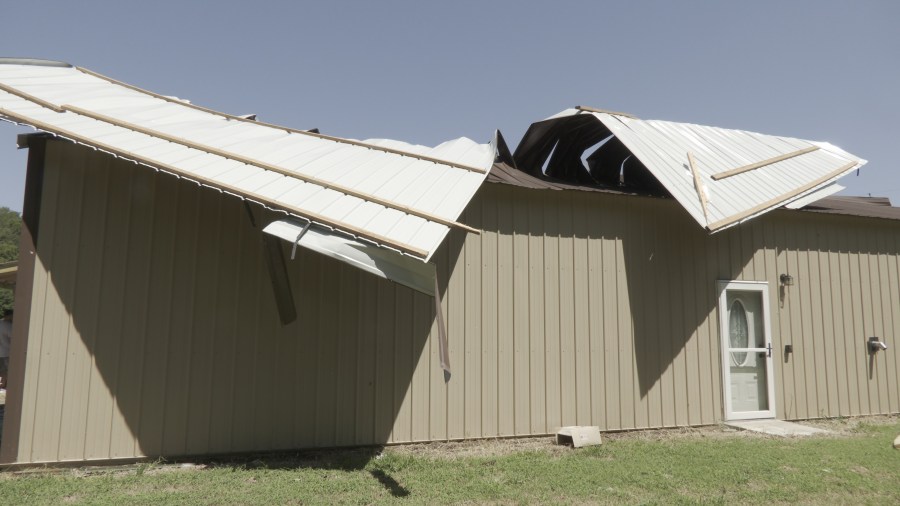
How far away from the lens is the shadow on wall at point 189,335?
16.6 feet

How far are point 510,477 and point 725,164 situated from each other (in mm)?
5240

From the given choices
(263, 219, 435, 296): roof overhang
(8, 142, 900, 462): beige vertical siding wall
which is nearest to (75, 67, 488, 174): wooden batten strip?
(8, 142, 900, 462): beige vertical siding wall

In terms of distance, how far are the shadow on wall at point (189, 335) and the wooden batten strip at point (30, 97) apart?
35 centimetres

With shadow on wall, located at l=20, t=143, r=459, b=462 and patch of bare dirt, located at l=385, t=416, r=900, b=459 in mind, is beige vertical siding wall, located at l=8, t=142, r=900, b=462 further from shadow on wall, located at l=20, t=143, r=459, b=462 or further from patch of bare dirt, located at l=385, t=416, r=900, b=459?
patch of bare dirt, located at l=385, t=416, r=900, b=459

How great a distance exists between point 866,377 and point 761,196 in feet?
10.5

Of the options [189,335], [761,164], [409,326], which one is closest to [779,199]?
[761,164]

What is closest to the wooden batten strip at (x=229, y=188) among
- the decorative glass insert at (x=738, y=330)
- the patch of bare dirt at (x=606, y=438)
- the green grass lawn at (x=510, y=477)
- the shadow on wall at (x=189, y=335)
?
the shadow on wall at (x=189, y=335)

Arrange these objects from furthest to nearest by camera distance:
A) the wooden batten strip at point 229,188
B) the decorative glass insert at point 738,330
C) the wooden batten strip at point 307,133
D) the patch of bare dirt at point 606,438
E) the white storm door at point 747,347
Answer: the decorative glass insert at point 738,330, the white storm door at point 747,347, the wooden batten strip at point 307,133, the patch of bare dirt at point 606,438, the wooden batten strip at point 229,188

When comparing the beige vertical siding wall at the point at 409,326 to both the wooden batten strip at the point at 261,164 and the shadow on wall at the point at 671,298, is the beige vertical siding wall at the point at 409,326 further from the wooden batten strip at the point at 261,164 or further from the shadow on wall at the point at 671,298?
the wooden batten strip at the point at 261,164

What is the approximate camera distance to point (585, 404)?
257 inches

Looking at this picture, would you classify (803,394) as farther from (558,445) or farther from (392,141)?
(392,141)

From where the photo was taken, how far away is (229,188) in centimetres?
439

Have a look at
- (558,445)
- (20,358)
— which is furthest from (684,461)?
(20,358)

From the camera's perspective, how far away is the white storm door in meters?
7.22
